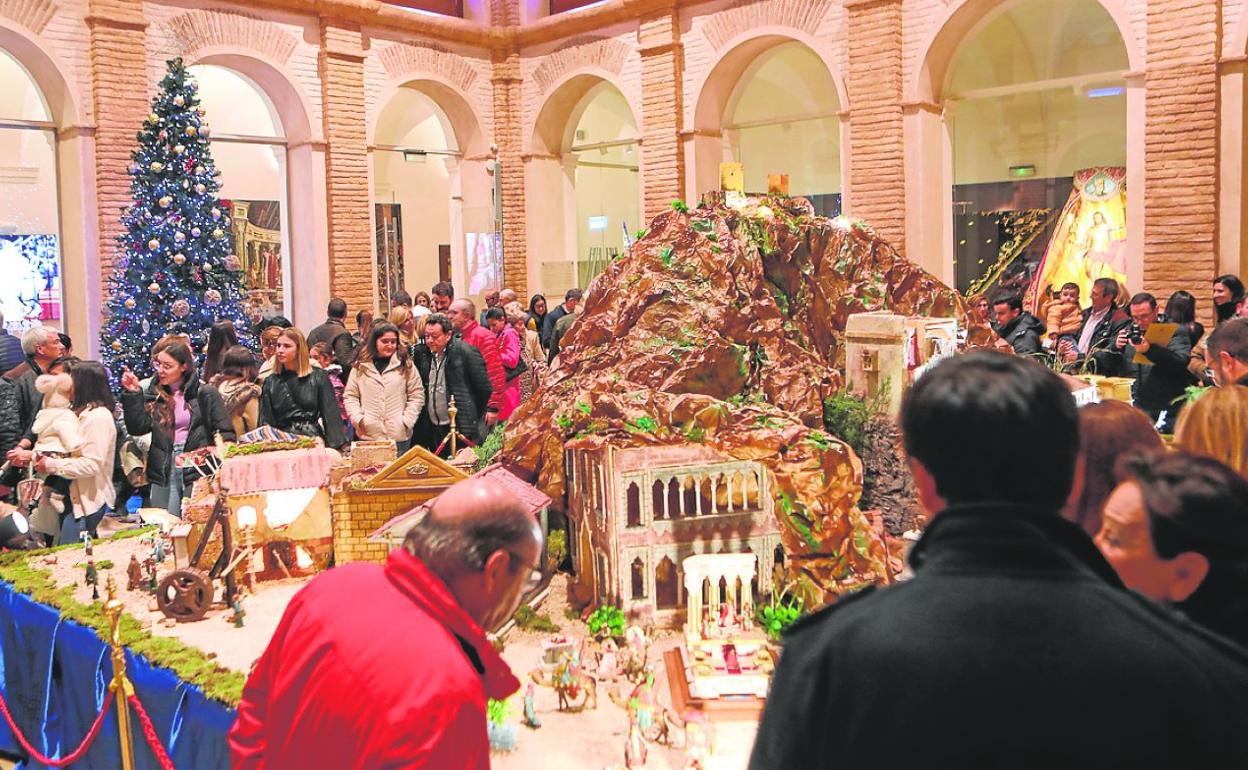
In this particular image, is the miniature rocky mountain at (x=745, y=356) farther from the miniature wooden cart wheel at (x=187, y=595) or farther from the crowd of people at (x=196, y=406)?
the miniature wooden cart wheel at (x=187, y=595)

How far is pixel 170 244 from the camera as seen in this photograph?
45.0 feet

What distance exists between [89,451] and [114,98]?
29.7 ft

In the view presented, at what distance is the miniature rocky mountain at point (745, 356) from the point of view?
15.8 ft

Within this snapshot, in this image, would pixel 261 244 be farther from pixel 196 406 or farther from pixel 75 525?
pixel 196 406

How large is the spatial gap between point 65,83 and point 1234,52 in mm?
13455

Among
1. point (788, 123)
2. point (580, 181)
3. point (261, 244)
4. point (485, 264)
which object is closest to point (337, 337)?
point (261, 244)

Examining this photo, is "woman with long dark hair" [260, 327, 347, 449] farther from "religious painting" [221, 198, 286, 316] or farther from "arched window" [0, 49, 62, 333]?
"religious painting" [221, 198, 286, 316]

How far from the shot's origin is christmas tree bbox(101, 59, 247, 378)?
535 inches

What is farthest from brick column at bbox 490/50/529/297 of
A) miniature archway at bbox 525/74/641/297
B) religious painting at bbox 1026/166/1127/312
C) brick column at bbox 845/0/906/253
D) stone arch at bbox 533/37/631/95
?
religious painting at bbox 1026/166/1127/312

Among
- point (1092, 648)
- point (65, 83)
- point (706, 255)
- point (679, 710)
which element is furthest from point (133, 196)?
point (1092, 648)

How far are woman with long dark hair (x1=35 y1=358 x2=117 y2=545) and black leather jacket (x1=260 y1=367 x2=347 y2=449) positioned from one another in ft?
3.21

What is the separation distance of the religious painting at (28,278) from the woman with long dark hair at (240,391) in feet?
27.3

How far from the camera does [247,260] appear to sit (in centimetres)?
1775

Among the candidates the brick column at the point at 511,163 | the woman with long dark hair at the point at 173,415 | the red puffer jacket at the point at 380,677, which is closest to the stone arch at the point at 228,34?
the brick column at the point at 511,163
